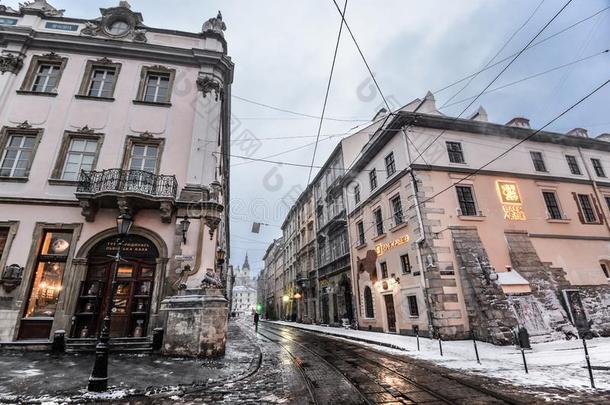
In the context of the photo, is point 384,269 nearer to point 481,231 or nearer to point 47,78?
point 481,231

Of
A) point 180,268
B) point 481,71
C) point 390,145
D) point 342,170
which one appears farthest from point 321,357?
point 342,170

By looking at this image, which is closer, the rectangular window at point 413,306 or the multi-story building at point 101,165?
the multi-story building at point 101,165

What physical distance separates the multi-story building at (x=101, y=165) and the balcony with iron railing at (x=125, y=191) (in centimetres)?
5

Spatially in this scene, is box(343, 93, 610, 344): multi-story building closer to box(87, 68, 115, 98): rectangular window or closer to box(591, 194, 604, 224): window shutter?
box(591, 194, 604, 224): window shutter

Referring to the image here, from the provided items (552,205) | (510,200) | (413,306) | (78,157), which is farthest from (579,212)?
(78,157)

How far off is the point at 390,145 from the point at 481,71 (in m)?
9.58

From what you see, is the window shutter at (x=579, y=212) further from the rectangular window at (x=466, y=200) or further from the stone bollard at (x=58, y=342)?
the stone bollard at (x=58, y=342)

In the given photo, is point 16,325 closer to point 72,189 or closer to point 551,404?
point 72,189

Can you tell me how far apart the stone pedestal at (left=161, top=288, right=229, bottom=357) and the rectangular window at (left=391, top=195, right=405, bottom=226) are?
480 inches

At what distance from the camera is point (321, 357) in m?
10.7

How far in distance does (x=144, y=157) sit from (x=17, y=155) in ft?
17.4

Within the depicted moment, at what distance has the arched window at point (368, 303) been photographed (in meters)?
21.2

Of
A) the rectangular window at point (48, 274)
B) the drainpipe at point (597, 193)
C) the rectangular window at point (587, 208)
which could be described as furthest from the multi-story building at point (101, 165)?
the drainpipe at point (597, 193)

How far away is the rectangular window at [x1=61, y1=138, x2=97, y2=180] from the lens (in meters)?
12.5
